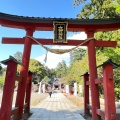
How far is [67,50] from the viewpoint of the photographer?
7.73 m

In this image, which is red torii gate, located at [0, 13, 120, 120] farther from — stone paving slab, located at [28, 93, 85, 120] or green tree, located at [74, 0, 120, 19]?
green tree, located at [74, 0, 120, 19]

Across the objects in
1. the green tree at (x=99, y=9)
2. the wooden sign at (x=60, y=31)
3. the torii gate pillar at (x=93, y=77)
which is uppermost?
the green tree at (x=99, y=9)

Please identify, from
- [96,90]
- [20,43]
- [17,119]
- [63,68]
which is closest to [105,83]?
[96,90]

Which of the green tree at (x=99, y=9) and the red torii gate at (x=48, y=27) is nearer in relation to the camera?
the red torii gate at (x=48, y=27)

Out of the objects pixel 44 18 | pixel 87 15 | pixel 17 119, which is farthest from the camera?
pixel 87 15

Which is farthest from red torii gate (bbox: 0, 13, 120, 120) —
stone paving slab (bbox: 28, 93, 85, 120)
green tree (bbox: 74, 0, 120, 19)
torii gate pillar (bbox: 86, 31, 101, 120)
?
green tree (bbox: 74, 0, 120, 19)

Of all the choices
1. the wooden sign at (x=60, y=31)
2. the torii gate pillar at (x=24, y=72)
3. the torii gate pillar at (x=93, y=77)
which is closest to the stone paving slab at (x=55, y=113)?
the torii gate pillar at (x=24, y=72)

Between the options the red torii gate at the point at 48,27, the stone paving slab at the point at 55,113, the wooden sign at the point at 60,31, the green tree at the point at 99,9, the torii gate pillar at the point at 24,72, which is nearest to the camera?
the torii gate pillar at the point at 24,72

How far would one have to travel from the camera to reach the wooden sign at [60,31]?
25.7 feet

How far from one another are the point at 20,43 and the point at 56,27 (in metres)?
1.82

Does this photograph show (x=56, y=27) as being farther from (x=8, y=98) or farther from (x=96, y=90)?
(x=8, y=98)

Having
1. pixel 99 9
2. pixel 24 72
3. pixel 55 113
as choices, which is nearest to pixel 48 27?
pixel 24 72

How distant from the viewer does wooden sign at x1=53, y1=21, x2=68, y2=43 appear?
7840 millimetres

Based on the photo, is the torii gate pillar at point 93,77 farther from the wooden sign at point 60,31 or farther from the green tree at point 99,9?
the green tree at point 99,9
